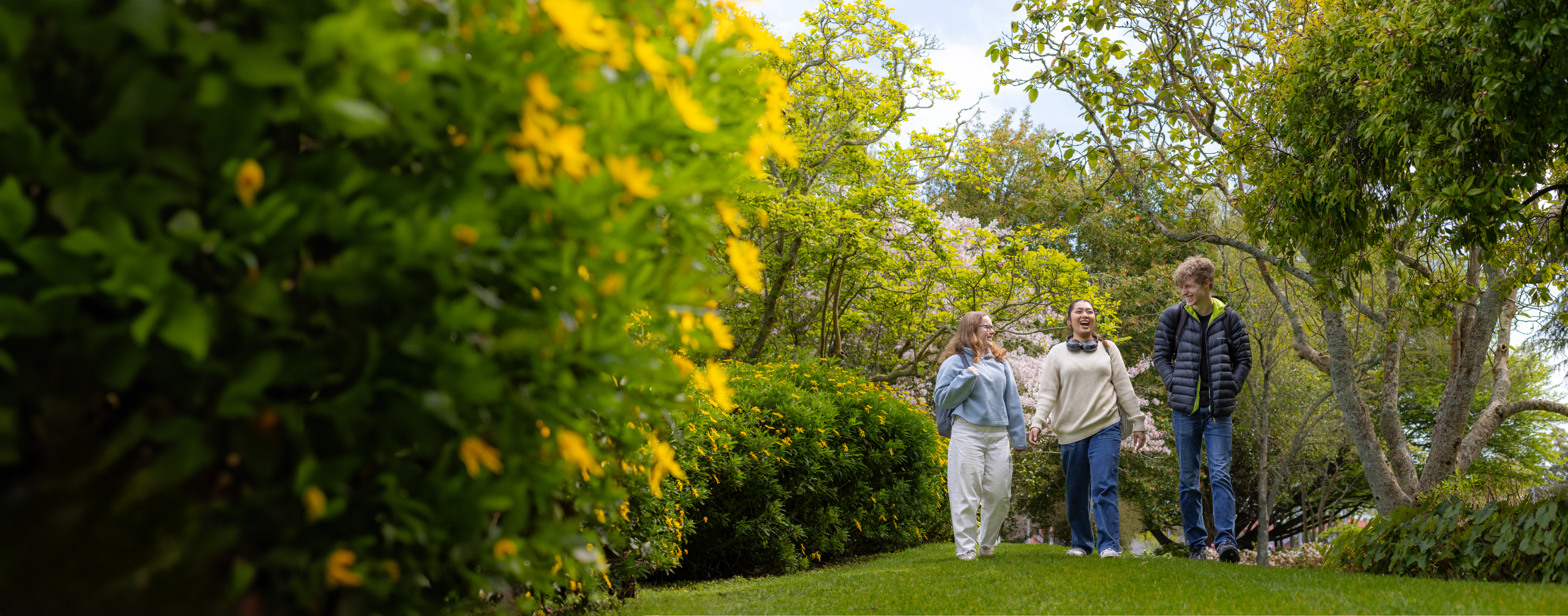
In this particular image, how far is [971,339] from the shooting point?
7086mm

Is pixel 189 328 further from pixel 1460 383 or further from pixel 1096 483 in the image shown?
pixel 1460 383

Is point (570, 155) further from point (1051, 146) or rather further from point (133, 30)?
point (1051, 146)

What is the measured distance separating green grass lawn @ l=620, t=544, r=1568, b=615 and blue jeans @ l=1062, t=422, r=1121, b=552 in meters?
0.60

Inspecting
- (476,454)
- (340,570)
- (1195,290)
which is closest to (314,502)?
(340,570)

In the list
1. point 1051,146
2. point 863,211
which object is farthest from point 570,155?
point 863,211

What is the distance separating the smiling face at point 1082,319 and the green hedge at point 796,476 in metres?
2.33

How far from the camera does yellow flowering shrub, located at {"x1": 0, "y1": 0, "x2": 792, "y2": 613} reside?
1.16m

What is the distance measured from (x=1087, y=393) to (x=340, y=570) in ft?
21.2

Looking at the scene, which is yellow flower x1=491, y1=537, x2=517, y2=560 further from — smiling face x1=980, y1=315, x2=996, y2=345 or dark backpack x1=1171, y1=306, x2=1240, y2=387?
dark backpack x1=1171, y1=306, x2=1240, y2=387

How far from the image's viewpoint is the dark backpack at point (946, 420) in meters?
7.06

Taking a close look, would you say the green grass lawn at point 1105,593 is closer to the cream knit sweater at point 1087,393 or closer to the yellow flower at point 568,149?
the cream knit sweater at point 1087,393

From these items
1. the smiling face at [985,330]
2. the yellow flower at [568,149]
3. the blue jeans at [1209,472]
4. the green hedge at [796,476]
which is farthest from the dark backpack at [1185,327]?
the yellow flower at [568,149]

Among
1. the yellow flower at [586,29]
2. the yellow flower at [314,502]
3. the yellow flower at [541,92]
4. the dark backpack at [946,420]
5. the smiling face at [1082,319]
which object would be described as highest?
the smiling face at [1082,319]

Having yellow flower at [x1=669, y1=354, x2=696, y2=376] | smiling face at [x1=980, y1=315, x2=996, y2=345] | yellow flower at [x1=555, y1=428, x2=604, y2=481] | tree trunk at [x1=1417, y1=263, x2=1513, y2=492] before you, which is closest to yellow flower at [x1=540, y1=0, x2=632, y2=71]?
yellow flower at [x1=555, y1=428, x2=604, y2=481]
